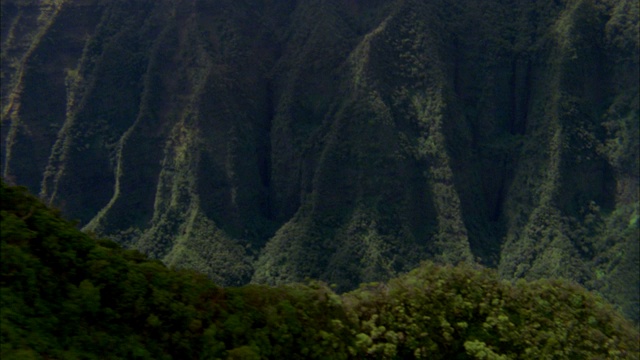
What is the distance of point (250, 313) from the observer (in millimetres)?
11523

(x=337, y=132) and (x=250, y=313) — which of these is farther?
(x=337, y=132)

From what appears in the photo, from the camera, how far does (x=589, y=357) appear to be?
48.1 ft

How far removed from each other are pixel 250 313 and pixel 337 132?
5419cm

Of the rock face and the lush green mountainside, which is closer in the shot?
the lush green mountainside

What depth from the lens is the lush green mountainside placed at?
8.95 metres

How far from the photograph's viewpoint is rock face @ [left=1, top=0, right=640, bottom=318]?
62.1m

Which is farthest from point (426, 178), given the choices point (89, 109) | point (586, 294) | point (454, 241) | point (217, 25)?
point (586, 294)

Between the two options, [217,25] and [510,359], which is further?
[217,25]

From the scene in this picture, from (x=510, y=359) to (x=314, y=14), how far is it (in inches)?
2627

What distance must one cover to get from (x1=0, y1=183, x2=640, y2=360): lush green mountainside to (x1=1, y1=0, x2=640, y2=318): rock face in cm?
4217

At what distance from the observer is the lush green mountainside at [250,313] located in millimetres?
8945

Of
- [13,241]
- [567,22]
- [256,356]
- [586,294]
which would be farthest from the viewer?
[567,22]

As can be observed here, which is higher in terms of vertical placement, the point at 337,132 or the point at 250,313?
the point at 337,132

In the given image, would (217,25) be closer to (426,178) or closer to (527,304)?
(426,178)
